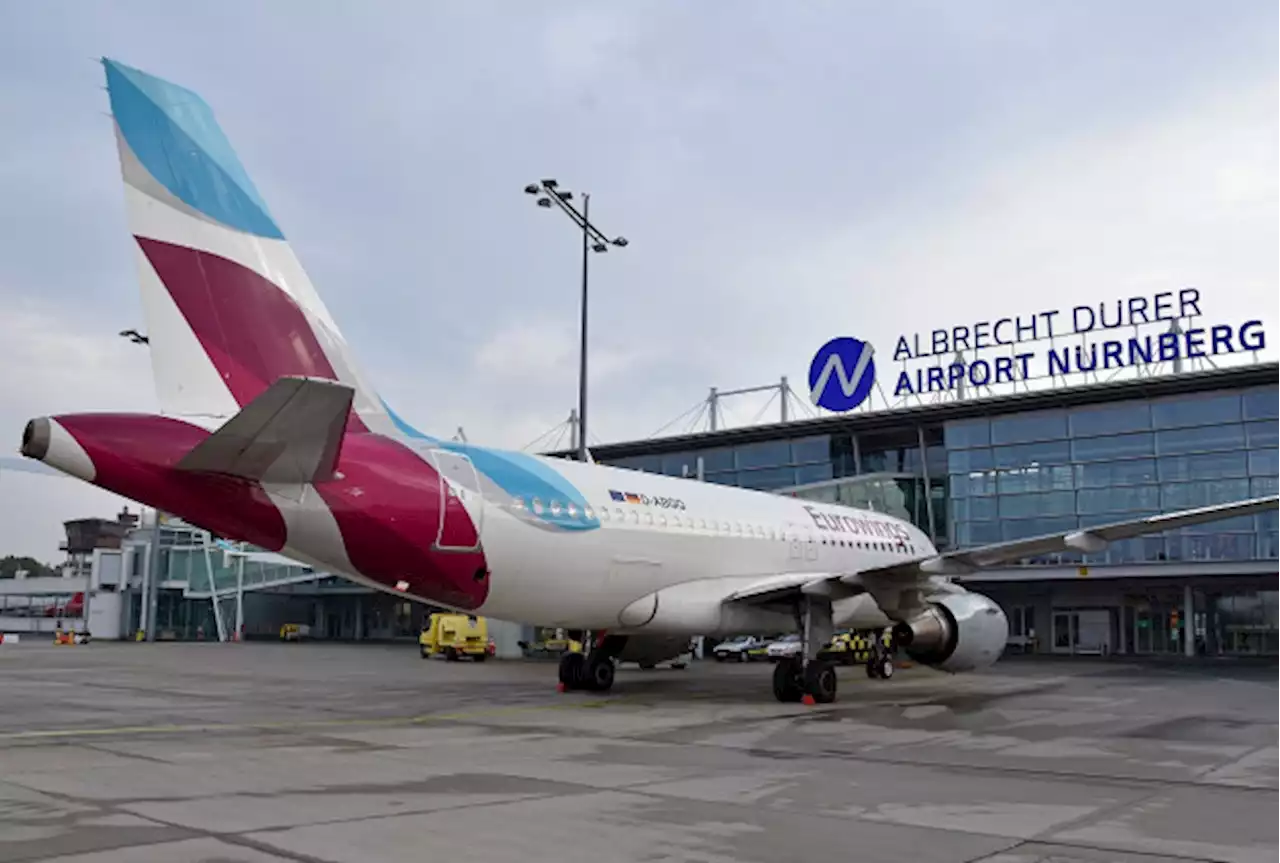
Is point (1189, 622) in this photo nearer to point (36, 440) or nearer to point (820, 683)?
point (820, 683)

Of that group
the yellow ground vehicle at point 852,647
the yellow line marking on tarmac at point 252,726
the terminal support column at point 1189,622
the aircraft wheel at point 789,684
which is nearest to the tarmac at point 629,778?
the yellow line marking on tarmac at point 252,726

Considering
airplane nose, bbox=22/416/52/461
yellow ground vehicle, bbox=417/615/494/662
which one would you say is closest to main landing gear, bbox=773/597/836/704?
airplane nose, bbox=22/416/52/461

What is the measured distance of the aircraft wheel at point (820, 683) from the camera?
17.1 meters

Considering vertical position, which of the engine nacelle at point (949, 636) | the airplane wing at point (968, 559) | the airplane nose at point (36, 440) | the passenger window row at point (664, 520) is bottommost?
the engine nacelle at point (949, 636)

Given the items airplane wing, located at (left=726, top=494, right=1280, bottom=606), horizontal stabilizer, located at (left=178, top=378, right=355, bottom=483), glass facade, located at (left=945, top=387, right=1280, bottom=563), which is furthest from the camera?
glass facade, located at (left=945, top=387, right=1280, bottom=563)

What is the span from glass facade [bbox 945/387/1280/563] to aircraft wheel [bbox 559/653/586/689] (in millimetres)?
20797

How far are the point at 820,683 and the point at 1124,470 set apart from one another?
852 inches

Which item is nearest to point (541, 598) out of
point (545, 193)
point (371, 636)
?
point (545, 193)

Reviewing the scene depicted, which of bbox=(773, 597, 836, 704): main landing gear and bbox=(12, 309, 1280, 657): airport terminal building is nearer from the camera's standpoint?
bbox=(773, 597, 836, 704): main landing gear

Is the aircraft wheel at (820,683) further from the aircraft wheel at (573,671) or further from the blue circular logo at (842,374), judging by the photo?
the blue circular logo at (842,374)

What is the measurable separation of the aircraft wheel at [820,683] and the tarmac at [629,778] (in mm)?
475

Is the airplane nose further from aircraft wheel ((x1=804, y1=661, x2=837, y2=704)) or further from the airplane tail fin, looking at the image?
aircraft wheel ((x1=804, y1=661, x2=837, y2=704))

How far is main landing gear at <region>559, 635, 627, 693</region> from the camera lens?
19.3 metres

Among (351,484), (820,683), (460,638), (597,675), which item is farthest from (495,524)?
(460,638)
